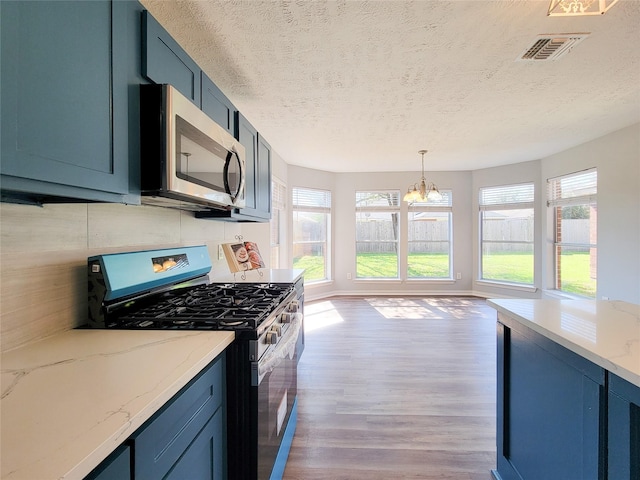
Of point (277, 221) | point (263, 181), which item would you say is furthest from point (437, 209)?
point (263, 181)

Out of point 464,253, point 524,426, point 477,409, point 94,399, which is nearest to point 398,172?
point 464,253

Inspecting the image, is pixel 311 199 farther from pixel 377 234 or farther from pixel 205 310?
pixel 205 310

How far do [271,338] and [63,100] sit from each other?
1077 millimetres

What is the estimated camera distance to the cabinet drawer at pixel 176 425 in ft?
2.30

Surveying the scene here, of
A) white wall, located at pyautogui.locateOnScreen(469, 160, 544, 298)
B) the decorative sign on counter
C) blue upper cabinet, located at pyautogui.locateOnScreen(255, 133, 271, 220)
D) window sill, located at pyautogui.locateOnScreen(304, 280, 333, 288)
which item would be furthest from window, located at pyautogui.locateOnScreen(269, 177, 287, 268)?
white wall, located at pyautogui.locateOnScreen(469, 160, 544, 298)

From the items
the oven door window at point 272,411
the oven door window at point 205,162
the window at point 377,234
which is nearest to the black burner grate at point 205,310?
the oven door window at point 272,411

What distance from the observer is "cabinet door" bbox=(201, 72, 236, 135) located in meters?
1.69

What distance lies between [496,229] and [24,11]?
260 inches

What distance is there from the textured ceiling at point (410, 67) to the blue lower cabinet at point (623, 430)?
183cm

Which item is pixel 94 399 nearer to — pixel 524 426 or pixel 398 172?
pixel 524 426

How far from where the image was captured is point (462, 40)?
1.86 m

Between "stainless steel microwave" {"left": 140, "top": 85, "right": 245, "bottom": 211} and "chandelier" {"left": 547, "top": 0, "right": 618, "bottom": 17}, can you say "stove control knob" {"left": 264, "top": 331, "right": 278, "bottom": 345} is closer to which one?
"stainless steel microwave" {"left": 140, "top": 85, "right": 245, "bottom": 211}

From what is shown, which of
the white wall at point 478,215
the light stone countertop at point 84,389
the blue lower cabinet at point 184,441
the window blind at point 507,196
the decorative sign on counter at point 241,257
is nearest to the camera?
the light stone countertop at point 84,389

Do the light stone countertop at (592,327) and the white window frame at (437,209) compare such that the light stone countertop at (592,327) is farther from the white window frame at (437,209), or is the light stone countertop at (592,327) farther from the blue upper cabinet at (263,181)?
the white window frame at (437,209)
